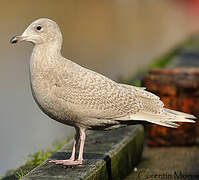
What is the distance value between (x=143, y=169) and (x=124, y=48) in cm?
1919

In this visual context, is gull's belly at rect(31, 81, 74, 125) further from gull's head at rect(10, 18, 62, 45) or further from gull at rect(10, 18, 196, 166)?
gull's head at rect(10, 18, 62, 45)

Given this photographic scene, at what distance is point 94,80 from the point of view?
4.53 meters

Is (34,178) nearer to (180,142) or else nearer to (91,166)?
(91,166)

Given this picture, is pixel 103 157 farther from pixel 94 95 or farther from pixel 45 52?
pixel 45 52

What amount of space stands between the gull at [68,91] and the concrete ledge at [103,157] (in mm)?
152

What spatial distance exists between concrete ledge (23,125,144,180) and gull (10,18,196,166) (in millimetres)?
152

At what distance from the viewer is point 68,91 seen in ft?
14.4

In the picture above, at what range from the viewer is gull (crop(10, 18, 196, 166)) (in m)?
4.39

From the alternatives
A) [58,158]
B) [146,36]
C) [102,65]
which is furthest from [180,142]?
[146,36]

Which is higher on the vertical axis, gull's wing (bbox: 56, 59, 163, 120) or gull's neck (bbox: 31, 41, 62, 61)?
gull's neck (bbox: 31, 41, 62, 61)

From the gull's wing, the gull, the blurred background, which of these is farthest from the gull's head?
the blurred background

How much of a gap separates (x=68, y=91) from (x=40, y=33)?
0.57 m

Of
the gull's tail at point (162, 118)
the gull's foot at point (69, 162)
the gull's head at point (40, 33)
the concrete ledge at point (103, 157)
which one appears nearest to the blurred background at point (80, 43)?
the concrete ledge at point (103, 157)

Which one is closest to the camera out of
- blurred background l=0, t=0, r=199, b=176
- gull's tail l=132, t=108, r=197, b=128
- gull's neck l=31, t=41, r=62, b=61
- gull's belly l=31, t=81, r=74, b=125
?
gull's belly l=31, t=81, r=74, b=125
